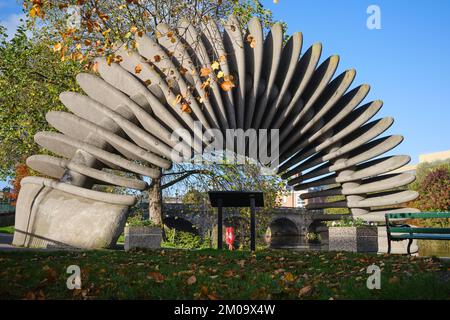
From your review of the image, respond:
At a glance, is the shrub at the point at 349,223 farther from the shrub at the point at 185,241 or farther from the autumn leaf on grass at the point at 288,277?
the shrub at the point at 185,241

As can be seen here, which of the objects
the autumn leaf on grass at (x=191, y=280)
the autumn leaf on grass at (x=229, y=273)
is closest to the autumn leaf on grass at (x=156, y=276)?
the autumn leaf on grass at (x=191, y=280)

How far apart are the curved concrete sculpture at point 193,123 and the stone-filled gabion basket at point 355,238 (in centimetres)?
82

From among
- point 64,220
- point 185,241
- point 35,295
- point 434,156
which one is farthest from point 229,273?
point 434,156

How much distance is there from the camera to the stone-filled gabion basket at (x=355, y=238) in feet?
41.3

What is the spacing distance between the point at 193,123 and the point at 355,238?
5105mm

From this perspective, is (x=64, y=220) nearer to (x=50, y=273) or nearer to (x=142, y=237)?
(x=142, y=237)

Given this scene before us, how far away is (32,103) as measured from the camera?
21.6 meters

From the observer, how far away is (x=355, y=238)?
1258cm

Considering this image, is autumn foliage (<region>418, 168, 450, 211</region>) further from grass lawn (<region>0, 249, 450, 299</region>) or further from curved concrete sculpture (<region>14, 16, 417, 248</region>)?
grass lawn (<region>0, 249, 450, 299</region>)

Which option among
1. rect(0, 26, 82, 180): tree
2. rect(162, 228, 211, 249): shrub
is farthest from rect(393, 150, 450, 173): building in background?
rect(0, 26, 82, 180): tree

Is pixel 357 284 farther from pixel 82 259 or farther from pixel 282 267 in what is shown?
pixel 82 259

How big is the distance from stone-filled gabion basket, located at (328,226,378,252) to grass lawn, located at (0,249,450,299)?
360 cm

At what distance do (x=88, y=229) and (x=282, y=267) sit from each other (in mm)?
5434
